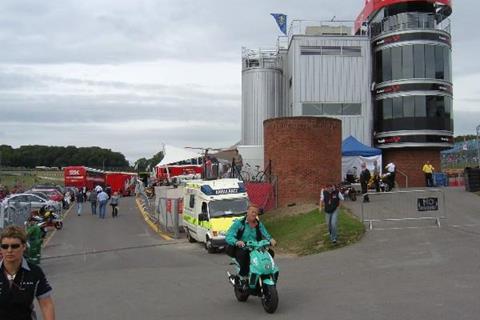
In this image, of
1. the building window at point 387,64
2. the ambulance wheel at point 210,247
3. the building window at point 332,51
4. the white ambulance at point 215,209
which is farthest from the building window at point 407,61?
the ambulance wheel at point 210,247

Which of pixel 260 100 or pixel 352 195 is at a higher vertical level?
pixel 260 100

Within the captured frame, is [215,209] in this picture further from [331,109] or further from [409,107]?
[409,107]

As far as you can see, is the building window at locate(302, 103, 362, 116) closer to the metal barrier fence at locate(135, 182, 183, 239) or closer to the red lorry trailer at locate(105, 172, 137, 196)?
the metal barrier fence at locate(135, 182, 183, 239)

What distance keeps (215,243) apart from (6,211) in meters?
6.49

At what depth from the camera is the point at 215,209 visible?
20766 mm

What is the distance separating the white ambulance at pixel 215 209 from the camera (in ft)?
64.8

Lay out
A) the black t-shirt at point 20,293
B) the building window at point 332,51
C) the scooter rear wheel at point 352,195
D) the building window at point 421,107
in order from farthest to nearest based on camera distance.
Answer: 1. the building window at point 332,51
2. the building window at point 421,107
3. the scooter rear wheel at point 352,195
4. the black t-shirt at point 20,293

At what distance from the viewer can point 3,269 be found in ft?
15.2

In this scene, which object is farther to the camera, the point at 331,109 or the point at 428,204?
the point at 331,109

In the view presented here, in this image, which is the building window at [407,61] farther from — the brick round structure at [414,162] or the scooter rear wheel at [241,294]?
the scooter rear wheel at [241,294]

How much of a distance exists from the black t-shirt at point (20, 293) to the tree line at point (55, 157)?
13777cm

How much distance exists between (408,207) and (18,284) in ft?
54.5

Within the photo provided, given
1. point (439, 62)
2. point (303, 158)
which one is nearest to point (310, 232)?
point (303, 158)

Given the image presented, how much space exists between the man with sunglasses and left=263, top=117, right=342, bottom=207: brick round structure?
22235 millimetres
